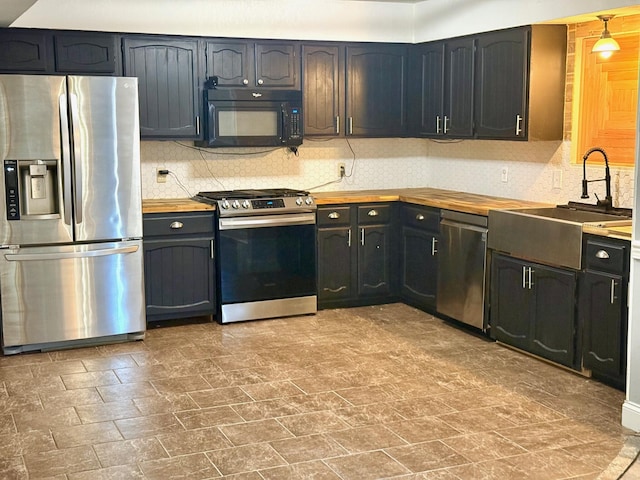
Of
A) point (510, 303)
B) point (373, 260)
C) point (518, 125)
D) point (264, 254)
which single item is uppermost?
point (518, 125)

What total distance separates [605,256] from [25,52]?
4001 millimetres

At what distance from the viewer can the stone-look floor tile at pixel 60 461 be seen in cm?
354

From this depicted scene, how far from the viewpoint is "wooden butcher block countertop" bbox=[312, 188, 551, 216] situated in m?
5.65

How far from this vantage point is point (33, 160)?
5176 mm

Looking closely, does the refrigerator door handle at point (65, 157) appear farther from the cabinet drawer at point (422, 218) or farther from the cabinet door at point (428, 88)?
the cabinet door at point (428, 88)

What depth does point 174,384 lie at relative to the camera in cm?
470

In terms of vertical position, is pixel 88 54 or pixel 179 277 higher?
pixel 88 54

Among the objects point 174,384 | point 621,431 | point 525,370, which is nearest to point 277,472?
point 174,384

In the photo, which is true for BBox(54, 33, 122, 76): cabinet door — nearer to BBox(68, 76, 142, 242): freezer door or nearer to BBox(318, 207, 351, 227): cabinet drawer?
BBox(68, 76, 142, 242): freezer door

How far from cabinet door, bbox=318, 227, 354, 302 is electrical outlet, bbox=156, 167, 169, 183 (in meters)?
1.29

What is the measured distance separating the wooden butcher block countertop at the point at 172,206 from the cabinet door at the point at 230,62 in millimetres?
942

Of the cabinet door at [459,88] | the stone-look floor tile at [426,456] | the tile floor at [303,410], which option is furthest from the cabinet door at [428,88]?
the stone-look floor tile at [426,456]

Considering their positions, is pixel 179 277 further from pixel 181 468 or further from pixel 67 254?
pixel 181 468

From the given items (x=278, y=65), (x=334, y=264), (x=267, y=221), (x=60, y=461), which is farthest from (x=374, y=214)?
(x=60, y=461)
